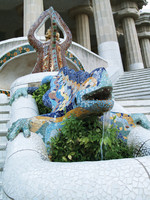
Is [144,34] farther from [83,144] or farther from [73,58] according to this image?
[83,144]

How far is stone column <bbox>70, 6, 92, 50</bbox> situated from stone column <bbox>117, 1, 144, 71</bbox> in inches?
150

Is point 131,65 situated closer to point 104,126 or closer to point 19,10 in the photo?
point 19,10

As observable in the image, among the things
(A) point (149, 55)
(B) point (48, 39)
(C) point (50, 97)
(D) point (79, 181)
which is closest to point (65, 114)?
(C) point (50, 97)

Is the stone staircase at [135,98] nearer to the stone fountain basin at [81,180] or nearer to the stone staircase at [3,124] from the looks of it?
the stone staircase at [3,124]

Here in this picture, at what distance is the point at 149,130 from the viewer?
2473mm

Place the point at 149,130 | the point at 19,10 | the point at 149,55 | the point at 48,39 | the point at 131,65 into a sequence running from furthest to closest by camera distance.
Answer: the point at 149,55 → the point at 131,65 → the point at 19,10 → the point at 48,39 → the point at 149,130

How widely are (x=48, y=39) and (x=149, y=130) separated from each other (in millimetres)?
3412

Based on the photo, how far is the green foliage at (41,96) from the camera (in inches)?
129

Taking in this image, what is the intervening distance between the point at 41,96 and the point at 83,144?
1471 mm

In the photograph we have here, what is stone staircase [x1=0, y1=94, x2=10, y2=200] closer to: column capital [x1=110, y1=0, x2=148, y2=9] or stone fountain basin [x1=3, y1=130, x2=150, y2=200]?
stone fountain basin [x1=3, y1=130, x2=150, y2=200]

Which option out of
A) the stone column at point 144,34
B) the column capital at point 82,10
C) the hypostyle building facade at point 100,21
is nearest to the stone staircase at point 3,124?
the hypostyle building facade at point 100,21

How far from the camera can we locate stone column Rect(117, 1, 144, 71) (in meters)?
20.0

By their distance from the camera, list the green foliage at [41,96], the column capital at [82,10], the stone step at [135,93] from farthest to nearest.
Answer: the column capital at [82,10] < the stone step at [135,93] < the green foliage at [41,96]

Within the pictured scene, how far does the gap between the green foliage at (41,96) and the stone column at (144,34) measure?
2296cm
